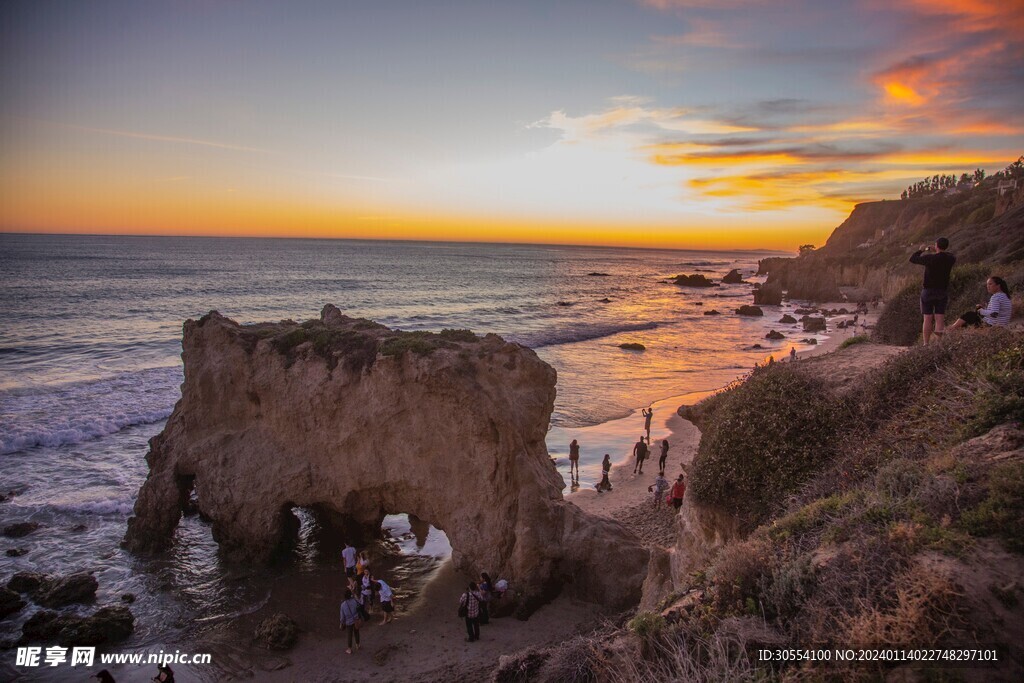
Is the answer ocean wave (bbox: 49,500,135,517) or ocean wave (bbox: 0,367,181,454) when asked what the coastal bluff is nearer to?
ocean wave (bbox: 49,500,135,517)

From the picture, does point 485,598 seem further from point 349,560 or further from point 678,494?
point 678,494

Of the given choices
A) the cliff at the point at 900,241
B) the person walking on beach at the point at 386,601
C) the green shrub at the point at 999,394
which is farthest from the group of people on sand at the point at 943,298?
the cliff at the point at 900,241

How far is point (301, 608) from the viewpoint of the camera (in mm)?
13531

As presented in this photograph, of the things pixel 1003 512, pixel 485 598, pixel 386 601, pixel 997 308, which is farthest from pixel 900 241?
pixel 1003 512

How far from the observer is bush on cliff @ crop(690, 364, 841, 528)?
9742 millimetres

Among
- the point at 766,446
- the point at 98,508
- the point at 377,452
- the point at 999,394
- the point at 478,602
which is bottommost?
the point at 98,508

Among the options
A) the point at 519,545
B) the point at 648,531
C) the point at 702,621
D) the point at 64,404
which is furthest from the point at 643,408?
the point at 64,404

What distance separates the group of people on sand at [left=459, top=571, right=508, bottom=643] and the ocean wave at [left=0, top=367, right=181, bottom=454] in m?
21.1

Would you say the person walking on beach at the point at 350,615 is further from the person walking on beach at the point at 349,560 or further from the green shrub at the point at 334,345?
the green shrub at the point at 334,345

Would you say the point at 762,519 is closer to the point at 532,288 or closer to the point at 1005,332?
the point at 1005,332

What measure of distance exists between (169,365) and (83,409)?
9.76 meters

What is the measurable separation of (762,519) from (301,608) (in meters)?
10.8

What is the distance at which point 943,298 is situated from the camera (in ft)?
39.9

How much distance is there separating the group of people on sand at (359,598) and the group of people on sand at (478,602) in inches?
71.6
